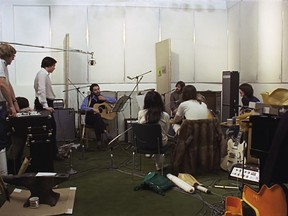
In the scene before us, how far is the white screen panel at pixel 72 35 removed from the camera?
7.61 m

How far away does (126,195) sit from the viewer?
3742 mm

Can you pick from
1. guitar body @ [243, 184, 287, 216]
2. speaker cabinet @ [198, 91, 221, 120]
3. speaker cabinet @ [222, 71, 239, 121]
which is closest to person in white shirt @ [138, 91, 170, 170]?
guitar body @ [243, 184, 287, 216]

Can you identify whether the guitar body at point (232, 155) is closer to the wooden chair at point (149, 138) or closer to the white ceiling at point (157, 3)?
the wooden chair at point (149, 138)

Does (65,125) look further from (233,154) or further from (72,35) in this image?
(233,154)

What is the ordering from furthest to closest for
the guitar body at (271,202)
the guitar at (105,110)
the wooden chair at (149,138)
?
the guitar at (105,110) < the wooden chair at (149,138) < the guitar body at (271,202)

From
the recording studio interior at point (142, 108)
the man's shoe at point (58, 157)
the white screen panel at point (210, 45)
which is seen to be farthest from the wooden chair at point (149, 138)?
the white screen panel at point (210, 45)

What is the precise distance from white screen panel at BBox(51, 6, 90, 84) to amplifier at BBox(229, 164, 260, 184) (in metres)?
4.56

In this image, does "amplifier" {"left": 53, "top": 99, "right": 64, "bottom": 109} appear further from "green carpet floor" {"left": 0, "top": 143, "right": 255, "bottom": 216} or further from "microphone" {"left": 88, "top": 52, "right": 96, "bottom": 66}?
"green carpet floor" {"left": 0, "top": 143, "right": 255, "bottom": 216}

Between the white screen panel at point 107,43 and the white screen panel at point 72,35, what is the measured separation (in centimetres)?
17

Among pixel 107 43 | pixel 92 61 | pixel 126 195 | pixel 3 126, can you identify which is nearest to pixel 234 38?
pixel 107 43

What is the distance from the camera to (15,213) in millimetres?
3213

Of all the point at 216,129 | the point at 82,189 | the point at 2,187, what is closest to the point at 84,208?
the point at 82,189

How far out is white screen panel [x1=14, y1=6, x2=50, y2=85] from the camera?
7.52 m

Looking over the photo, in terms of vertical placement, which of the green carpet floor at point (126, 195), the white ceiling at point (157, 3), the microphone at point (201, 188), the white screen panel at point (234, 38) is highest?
the white ceiling at point (157, 3)
